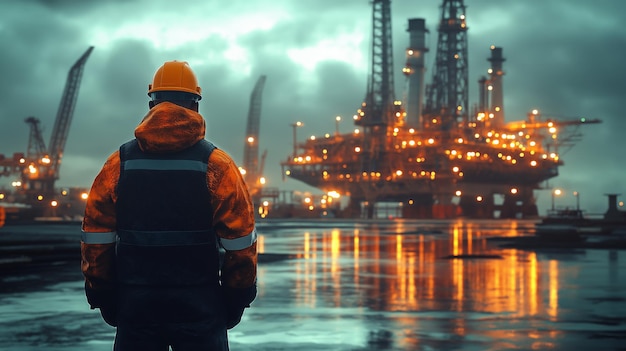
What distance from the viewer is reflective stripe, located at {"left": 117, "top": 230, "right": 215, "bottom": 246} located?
496 cm

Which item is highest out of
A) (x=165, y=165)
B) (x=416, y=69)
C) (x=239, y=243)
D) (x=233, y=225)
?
(x=416, y=69)

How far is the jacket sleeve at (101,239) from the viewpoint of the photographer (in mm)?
5031

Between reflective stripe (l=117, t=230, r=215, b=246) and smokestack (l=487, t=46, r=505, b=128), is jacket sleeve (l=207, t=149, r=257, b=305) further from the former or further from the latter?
smokestack (l=487, t=46, r=505, b=128)

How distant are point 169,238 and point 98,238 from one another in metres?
0.43

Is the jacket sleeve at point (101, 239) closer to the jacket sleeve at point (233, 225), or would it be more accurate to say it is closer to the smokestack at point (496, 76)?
the jacket sleeve at point (233, 225)

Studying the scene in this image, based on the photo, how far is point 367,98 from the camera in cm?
16138

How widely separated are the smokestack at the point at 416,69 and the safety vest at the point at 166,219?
175 meters

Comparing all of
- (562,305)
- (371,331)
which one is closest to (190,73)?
(371,331)

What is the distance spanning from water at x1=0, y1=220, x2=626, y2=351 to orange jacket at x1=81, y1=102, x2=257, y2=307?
210 inches

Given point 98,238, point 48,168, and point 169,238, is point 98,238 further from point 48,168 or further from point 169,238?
point 48,168

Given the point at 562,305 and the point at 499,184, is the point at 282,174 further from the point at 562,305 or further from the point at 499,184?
the point at 562,305

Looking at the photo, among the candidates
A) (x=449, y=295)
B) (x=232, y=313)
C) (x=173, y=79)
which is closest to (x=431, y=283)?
(x=449, y=295)

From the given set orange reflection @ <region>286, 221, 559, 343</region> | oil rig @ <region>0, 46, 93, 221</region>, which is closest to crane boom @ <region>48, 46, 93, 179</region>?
oil rig @ <region>0, 46, 93, 221</region>

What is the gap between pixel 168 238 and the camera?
4.97 m
